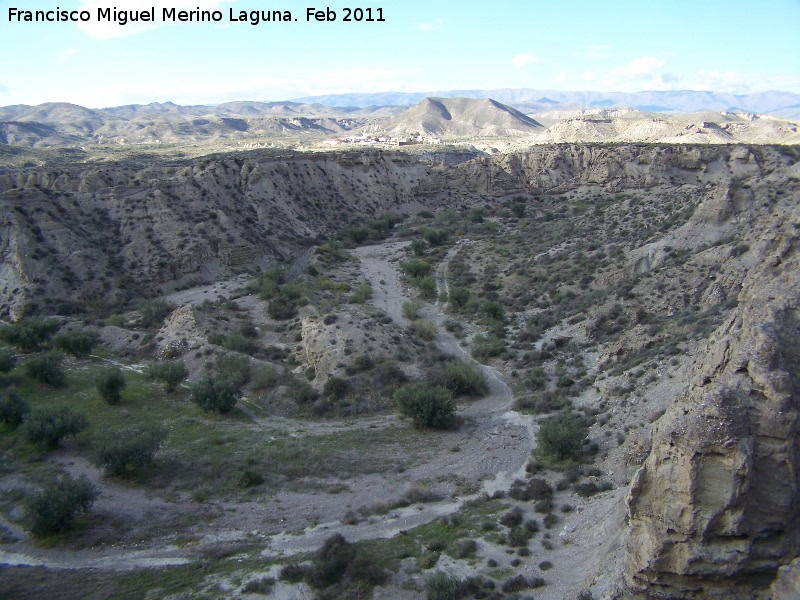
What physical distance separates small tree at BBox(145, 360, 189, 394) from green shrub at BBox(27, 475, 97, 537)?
10.2 metres

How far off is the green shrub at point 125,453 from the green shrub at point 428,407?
889 centimetres

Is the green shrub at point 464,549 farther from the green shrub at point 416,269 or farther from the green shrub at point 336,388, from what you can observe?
the green shrub at point 416,269

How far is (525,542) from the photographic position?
1367 cm

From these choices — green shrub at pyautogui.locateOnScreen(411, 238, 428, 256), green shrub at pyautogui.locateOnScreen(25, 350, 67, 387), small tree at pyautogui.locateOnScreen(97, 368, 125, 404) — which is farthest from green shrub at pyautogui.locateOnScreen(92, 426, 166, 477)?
green shrub at pyautogui.locateOnScreen(411, 238, 428, 256)

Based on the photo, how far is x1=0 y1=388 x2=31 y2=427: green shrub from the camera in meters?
20.5

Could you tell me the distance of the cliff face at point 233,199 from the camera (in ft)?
131

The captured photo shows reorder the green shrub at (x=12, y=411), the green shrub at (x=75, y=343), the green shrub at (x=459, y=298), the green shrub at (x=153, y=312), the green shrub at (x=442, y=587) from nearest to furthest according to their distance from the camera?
the green shrub at (x=442, y=587), the green shrub at (x=12, y=411), the green shrub at (x=75, y=343), the green shrub at (x=153, y=312), the green shrub at (x=459, y=298)

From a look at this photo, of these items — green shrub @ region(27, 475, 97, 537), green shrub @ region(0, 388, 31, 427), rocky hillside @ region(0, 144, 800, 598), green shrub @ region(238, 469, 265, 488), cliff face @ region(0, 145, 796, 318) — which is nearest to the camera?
rocky hillside @ region(0, 144, 800, 598)

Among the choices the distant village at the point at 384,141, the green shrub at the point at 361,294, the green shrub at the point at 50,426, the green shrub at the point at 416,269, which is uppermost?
the distant village at the point at 384,141

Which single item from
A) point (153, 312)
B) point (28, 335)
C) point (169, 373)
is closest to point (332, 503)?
point (169, 373)

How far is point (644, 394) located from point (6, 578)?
18513 millimetres

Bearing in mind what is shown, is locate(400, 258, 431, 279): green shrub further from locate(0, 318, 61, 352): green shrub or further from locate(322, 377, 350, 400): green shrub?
locate(0, 318, 61, 352): green shrub

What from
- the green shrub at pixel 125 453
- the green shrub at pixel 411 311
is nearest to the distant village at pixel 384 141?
the green shrub at pixel 411 311

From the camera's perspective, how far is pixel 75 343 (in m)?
28.5
